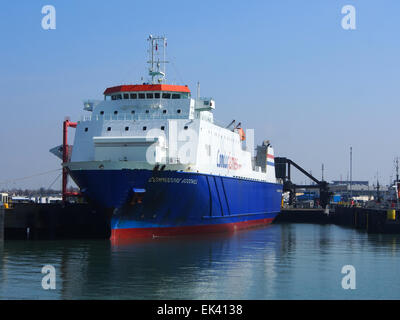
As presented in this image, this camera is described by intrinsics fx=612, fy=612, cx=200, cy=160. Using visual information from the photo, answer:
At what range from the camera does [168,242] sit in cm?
3538

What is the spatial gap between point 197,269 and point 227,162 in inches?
779

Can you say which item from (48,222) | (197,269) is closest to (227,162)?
(48,222)

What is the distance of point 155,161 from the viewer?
36438mm

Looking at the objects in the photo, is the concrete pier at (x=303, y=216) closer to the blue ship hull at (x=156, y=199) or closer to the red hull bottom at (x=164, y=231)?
the red hull bottom at (x=164, y=231)

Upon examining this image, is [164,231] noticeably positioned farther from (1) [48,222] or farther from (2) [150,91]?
(2) [150,91]

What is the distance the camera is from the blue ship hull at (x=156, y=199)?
3484 centimetres

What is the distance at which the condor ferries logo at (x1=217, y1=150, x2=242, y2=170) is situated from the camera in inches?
1698

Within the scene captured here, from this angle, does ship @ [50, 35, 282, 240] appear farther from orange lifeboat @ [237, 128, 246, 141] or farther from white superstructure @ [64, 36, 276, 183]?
orange lifeboat @ [237, 128, 246, 141]

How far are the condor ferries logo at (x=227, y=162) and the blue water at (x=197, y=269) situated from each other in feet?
20.4

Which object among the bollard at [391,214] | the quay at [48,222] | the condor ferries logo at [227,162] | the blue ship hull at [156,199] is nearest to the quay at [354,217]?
the bollard at [391,214]

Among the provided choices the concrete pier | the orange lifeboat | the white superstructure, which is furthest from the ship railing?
the concrete pier
